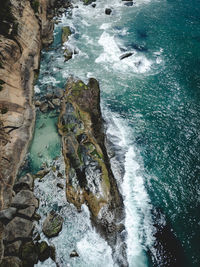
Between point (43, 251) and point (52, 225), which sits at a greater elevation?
point (52, 225)

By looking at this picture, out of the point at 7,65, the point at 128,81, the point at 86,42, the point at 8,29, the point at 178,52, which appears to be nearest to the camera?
the point at 7,65

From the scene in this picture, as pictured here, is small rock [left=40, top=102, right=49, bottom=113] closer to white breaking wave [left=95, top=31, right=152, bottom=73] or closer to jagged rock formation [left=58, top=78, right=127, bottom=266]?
jagged rock formation [left=58, top=78, right=127, bottom=266]

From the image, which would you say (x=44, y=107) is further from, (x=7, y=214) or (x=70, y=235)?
(x=70, y=235)

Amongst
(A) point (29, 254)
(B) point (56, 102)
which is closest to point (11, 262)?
(A) point (29, 254)


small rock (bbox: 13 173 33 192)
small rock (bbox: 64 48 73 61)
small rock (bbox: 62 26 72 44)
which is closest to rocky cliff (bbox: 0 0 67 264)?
small rock (bbox: 13 173 33 192)

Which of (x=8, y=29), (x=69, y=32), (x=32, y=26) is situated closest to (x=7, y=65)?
(x=8, y=29)

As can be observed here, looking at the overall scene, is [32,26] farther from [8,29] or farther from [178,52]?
[178,52]
